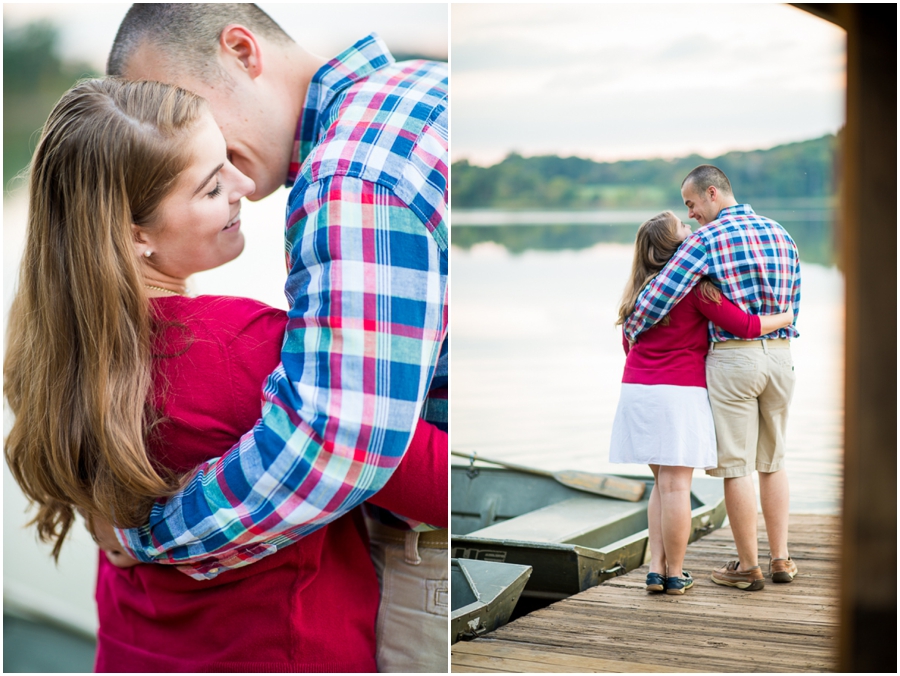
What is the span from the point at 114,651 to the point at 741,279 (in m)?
1.57

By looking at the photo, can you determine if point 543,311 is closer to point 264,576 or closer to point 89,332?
point 264,576

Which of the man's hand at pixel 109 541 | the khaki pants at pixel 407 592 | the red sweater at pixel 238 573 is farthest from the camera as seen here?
the khaki pants at pixel 407 592

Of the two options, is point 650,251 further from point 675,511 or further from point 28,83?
point 28,83

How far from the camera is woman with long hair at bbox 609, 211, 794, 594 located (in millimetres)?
1833

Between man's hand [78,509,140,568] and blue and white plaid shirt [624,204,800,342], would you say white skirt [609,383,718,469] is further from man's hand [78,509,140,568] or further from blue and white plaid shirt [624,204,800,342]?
man's hand [78,509,140,568]

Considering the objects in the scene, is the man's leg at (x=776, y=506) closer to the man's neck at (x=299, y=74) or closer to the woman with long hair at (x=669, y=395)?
the woman with long hair at (x=669, y=395)

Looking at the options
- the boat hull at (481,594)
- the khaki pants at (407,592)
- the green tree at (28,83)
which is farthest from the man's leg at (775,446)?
the green tree at (28,83)

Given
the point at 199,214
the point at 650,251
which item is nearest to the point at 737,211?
the point at 650,251

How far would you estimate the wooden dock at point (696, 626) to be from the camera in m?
1.89

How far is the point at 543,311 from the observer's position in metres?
2.05

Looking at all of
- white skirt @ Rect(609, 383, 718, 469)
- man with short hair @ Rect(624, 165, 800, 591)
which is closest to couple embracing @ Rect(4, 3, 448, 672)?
white skirt @ Rect(609, 383, 718, 469)

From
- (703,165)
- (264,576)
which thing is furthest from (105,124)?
(703,165)

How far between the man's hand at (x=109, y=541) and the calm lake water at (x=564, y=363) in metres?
0.78

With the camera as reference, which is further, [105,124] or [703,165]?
[703,165]
